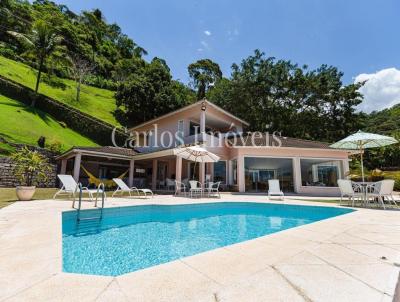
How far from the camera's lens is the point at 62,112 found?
2767 centimetres

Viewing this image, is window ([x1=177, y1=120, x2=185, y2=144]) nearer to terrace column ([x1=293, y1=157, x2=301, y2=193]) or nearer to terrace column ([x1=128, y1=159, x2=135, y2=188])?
terrace column ([x1=128, y1=159, x2=135, y2=188])

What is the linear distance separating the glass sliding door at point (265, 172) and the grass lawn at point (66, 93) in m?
23.0

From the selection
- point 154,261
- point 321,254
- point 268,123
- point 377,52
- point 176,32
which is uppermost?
Result: point 176,32

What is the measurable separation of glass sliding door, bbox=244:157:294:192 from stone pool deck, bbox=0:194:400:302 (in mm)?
13538

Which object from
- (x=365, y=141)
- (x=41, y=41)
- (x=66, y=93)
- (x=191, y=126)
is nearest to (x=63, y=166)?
(x=191, y=126)

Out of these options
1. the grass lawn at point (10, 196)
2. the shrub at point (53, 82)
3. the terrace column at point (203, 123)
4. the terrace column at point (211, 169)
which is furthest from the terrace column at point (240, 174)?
the shrub at point (53, 82)

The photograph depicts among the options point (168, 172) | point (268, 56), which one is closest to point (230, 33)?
point (268, 56)

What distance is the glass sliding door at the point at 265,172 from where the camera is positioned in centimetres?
1744

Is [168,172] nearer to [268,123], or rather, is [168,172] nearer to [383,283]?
[268,123]

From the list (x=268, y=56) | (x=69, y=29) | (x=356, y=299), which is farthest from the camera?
(x=69, y=29)

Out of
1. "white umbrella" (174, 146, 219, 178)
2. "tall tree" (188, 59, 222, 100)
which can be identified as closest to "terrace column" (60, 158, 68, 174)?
"white umbrella" (174, 146, 219, 178)

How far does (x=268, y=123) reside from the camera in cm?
2842

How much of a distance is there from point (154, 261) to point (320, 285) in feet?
8.53

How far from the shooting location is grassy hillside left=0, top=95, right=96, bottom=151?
19203mm
